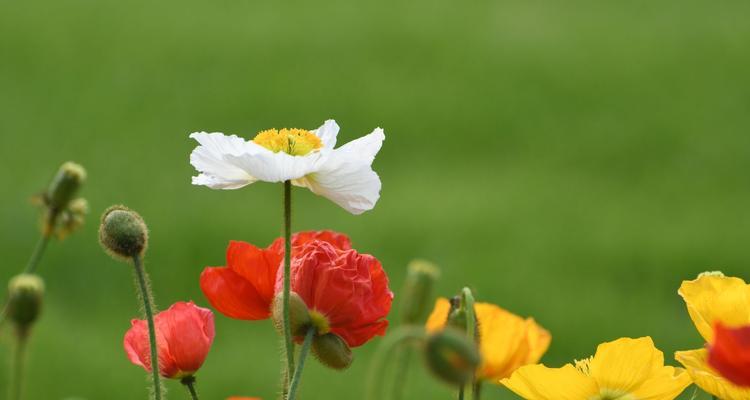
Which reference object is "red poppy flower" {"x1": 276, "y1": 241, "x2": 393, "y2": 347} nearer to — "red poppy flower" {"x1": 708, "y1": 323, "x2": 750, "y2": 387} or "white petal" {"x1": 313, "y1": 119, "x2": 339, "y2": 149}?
"white petal" {"x1": 313, "y1": 119, "x2": 339, "y2": 149}

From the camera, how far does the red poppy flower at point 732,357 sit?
0.50 metres

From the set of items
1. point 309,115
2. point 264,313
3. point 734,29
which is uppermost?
point 734,29

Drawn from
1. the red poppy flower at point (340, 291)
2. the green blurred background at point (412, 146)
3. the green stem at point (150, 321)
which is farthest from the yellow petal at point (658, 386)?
the green blurred background at point (412, 146)

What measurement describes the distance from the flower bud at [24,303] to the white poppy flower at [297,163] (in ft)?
0.36

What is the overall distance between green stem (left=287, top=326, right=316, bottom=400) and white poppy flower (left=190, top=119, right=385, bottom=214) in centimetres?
7

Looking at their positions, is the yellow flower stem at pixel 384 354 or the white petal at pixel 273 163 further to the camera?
the white petal at pixel 273 163

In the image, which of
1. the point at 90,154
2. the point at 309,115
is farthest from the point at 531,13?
the point at 90,154

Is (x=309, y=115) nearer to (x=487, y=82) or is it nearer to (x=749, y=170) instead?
(x=487, y=82)

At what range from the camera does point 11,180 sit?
11.3 ft

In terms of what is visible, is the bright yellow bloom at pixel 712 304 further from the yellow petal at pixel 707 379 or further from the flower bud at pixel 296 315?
the flower bud at pixel 296 315

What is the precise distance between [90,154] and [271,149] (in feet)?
9.98

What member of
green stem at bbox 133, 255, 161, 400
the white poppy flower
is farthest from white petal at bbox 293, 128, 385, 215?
green stem at bbox 133, 255, 161, 400

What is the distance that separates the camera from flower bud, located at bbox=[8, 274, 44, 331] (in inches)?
22.5

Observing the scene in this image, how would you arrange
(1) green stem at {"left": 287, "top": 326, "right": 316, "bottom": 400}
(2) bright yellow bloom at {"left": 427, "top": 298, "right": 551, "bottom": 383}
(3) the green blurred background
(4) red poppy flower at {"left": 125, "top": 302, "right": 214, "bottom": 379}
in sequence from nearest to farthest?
(1) green stem at {"left": 287, "top": 326, "right": 316, "bottom": 400} → (4) red poppy flower at {"left": 125, "top": 302, "right": 214, "bottom": 379} → (2) bright yellow bloom at {"left": 427, "top": 298, "right": 551, "bottom": 383} → (3) the green blurred background
